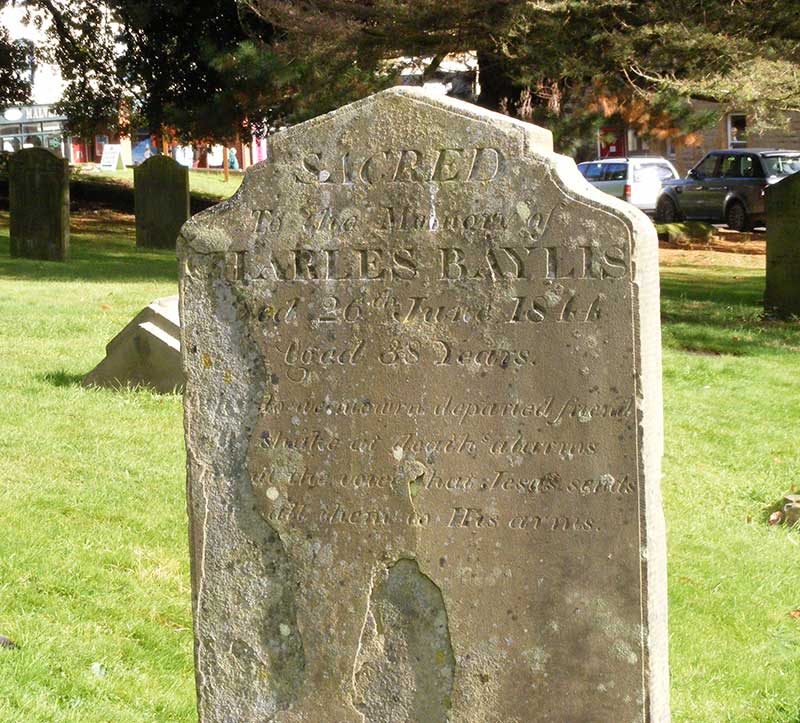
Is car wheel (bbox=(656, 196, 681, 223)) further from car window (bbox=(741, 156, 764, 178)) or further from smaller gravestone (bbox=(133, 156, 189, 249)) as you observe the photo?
smaller gravestone (bbox=(133, 156, 189, 249))

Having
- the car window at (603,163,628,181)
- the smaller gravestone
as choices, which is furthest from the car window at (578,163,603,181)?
the smaller gravestone

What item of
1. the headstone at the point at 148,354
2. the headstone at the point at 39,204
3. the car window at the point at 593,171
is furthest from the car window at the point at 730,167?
the headstone at the point at 148,354

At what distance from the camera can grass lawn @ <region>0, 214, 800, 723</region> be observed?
476cm

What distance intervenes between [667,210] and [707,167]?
4.42 ft

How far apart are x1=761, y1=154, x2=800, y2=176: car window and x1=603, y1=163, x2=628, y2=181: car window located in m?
3.85

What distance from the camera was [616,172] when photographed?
105 ft

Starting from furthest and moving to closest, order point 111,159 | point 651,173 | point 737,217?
point 111,159
point 651,173
point 737,217

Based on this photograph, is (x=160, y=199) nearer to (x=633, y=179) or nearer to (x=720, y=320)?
(x=720, y=320)

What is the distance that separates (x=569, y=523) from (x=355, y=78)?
14.4 m

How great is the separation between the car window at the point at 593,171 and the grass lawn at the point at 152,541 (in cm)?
2070

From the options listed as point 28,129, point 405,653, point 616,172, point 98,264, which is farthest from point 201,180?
point 405,653

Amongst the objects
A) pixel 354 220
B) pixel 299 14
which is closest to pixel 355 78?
pixel 299 14

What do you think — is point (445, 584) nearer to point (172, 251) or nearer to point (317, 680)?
point (317, 680)

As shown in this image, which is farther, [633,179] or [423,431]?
[633,179]
